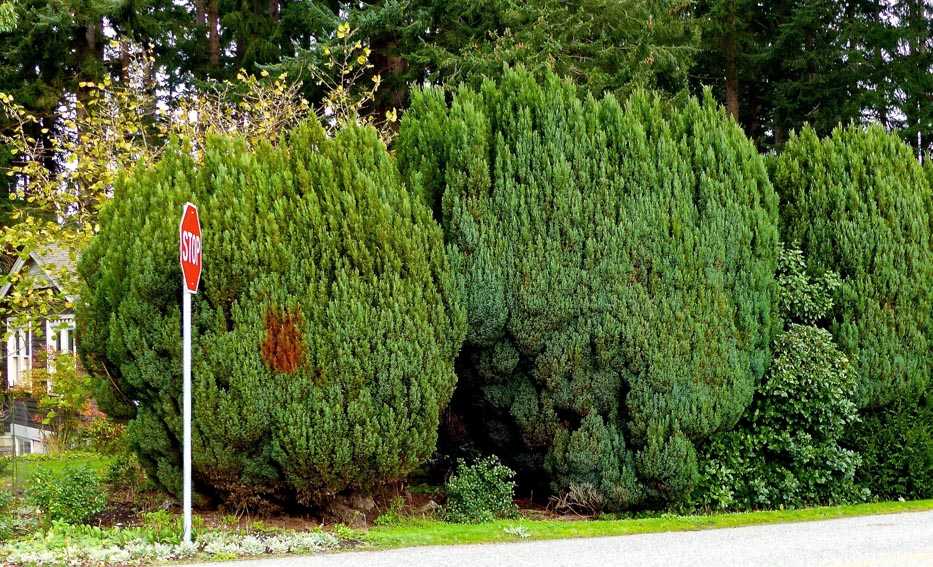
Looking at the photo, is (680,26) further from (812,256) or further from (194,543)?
(194,543)

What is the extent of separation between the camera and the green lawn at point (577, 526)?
24.9 ft

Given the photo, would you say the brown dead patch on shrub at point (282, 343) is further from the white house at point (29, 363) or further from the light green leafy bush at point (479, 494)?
the white house at point (29, 363)

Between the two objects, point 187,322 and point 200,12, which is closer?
point 187,322

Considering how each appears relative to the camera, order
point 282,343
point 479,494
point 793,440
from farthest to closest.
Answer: point 793,440, point 479,494, point 282,343

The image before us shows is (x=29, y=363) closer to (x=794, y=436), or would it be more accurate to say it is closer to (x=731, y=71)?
(x=794, y=436)

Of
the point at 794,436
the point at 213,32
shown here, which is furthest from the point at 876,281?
the point at 213,32

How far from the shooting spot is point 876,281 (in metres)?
10.3

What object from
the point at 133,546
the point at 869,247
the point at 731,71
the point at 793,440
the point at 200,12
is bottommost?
the point at 133,546

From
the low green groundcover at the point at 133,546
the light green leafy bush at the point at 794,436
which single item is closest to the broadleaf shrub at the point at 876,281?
the light green leafy bush at the point at 794,436

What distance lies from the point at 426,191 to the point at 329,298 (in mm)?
1902

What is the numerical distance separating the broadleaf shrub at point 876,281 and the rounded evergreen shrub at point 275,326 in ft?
16.3

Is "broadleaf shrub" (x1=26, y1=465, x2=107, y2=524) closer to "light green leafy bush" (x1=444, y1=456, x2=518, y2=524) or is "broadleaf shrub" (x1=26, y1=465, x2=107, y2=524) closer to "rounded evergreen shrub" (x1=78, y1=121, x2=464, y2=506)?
"rounded evergreen shrub" (x1=78, y1=121, x2=464, y2=506)

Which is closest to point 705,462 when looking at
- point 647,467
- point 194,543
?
point 647,467

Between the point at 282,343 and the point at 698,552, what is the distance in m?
4.11
